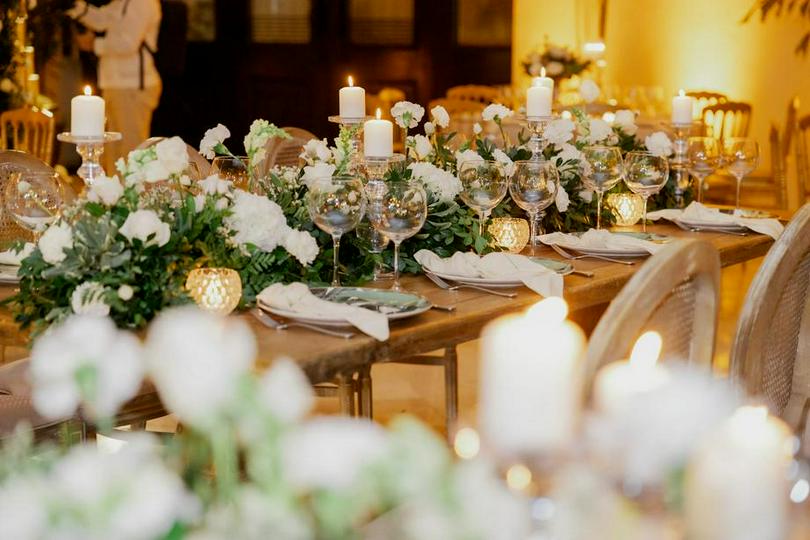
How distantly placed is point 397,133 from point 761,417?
7482mm

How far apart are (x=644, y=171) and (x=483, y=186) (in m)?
0.64

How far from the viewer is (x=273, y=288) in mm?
2090

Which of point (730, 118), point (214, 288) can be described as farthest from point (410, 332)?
point (730, 118)

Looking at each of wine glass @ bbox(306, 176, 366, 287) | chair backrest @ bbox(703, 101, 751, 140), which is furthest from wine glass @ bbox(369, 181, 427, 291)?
chair backrest @ bbox(703, 101, 751, 140)

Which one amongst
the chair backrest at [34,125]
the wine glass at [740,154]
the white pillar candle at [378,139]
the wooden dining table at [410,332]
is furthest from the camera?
the chair backrest at [34,125]

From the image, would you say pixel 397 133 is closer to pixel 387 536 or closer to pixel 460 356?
pixel 460 356

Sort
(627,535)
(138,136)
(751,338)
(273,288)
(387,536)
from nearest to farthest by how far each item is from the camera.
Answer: (627,535)
(387,536)
(751,338)
(273,288)
(138,136)

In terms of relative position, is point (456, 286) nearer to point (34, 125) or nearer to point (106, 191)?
point (106, 191)

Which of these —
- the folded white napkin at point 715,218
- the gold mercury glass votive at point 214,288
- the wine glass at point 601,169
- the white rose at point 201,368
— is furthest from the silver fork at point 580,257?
the white rose at point 201,368

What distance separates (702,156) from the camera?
11.6 ft

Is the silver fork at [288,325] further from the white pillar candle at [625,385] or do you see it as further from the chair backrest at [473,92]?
the chair backrest at [473,92]

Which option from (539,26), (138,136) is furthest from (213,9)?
(539,26)

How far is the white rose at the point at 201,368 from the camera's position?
655mm

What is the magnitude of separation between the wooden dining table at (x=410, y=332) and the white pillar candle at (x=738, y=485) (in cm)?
118
